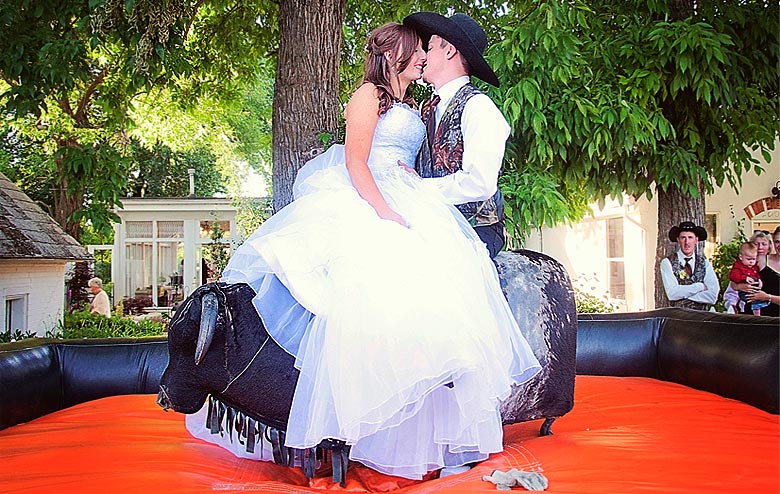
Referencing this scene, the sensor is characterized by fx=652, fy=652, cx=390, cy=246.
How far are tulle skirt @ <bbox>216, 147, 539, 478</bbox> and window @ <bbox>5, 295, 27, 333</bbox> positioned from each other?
5.87m

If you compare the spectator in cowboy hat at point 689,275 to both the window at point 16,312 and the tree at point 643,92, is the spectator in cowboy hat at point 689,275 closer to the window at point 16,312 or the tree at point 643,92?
the tree at point 643,92

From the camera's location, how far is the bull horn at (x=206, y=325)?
7.48 feet

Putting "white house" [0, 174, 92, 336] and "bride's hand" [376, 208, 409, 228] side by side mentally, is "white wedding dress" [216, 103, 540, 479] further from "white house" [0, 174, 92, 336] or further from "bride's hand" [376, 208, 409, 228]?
"white house" [0, 174, 92, 336]

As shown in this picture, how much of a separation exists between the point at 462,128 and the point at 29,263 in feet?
21.1

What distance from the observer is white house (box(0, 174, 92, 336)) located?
664 centimetres

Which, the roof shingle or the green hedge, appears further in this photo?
the green hedge

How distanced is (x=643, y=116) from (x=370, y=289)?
3.81 metres

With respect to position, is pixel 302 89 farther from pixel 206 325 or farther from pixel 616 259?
pixel 616 259

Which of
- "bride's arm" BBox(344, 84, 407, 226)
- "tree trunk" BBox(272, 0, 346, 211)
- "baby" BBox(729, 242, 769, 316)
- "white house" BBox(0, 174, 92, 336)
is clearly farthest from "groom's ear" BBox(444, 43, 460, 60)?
"white house" BBox(0, 174, 92, 336)

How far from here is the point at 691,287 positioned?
5246 millimetres

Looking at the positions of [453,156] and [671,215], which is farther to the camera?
[671,215]

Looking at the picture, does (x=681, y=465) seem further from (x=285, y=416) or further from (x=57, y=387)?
(x=57, y=387)

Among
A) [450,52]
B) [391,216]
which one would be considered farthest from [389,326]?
[450,52]

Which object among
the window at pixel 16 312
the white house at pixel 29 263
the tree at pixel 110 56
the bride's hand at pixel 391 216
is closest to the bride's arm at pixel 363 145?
the bride's hand at pixel 391 216
